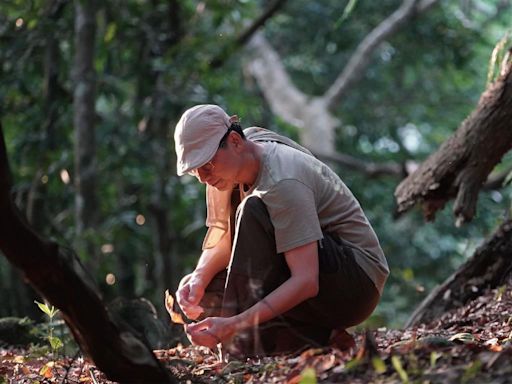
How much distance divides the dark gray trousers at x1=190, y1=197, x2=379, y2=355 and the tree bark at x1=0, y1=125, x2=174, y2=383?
2.13ft

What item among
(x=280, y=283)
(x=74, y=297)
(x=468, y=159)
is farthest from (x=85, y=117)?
(x=74, y=297)

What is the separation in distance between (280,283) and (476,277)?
2.34 meters

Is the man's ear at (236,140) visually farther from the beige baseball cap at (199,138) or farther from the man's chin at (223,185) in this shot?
the man's chin at (223,185)

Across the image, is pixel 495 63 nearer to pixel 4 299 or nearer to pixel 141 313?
pixel 141 313

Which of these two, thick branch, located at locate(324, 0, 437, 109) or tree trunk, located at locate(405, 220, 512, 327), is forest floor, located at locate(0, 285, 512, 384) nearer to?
tree trunk, located at locate(405, 220, 512, 327)

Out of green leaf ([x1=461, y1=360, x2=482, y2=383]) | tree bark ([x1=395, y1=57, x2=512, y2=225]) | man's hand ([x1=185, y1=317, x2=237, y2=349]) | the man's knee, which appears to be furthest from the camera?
tree bark ([x1=395, y1=57, x2=512, y2=225])

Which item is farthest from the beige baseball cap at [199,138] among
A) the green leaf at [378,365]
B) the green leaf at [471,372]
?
the green leaf at [471,372]

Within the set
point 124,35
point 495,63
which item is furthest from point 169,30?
point 495,63

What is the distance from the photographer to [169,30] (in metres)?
10.5

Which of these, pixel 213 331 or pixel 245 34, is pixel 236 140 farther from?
pixel 245 34

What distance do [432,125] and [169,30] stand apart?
957 centimetres

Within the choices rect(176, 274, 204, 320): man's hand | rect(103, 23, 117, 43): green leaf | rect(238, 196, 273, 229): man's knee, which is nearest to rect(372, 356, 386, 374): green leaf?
rect(238, 196, 273, 229): man's knee

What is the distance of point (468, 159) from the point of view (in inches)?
215

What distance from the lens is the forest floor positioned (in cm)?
272
